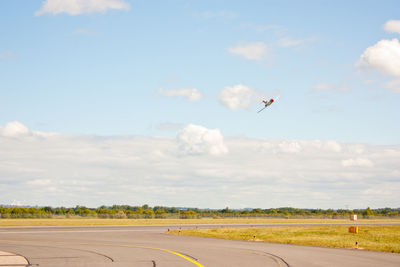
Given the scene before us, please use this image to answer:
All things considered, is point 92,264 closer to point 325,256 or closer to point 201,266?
point 201,266

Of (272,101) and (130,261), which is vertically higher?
(272,101)

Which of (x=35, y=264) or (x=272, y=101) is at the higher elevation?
(x=272, y=101)

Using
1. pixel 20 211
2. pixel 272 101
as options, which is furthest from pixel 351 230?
pixel 20 211

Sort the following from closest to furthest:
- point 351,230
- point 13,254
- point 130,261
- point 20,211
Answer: point 130,261 < point 13,254 < point 351,230 < point 20,211

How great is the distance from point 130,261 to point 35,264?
432cm

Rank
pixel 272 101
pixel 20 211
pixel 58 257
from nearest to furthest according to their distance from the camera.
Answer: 1. pixel 58 257
2. pixel 272 101
3. pixel 20 211

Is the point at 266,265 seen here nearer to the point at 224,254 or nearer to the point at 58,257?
the point at 224,254

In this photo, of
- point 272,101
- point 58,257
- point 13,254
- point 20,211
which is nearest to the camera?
point 58,257

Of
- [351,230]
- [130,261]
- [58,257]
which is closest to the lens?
[130,261]

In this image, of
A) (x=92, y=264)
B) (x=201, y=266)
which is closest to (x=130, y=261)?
(x=92, y=264)

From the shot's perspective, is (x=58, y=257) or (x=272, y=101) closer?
(x=58, y=257)

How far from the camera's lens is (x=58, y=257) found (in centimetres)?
2408

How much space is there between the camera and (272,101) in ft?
135

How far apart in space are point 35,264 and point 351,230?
38.0m
